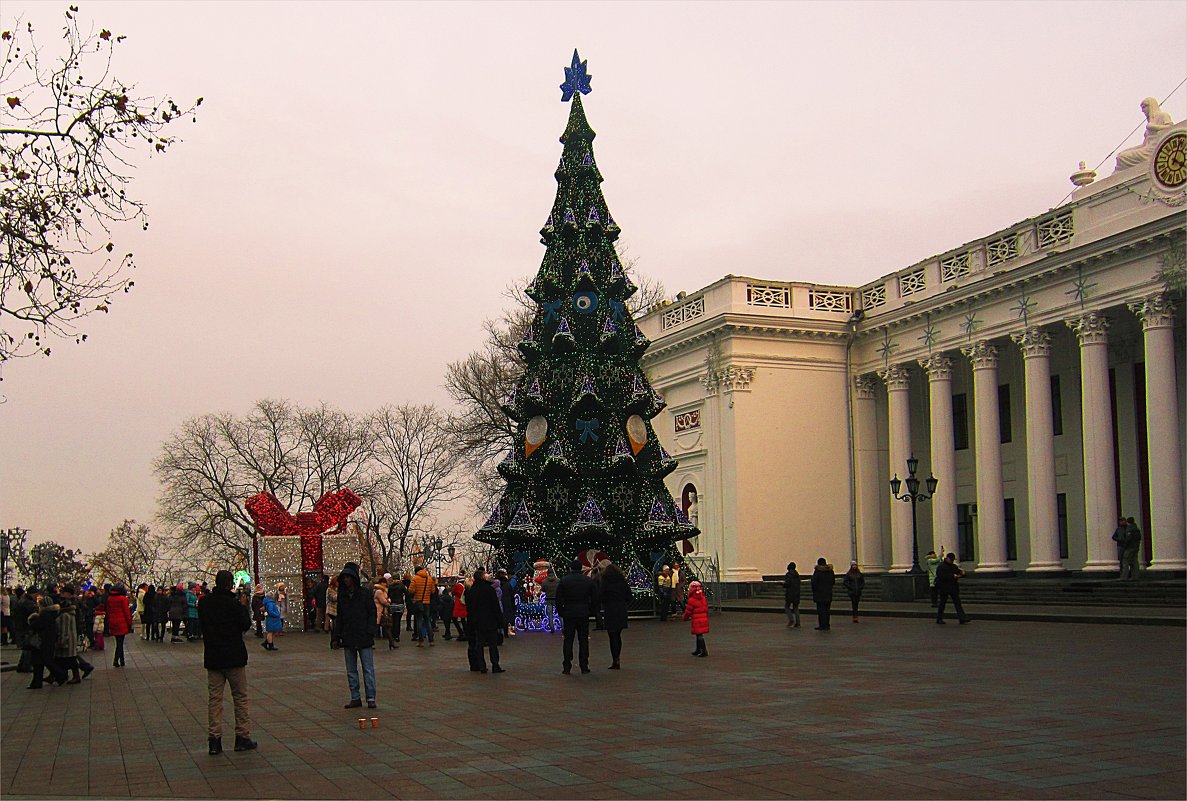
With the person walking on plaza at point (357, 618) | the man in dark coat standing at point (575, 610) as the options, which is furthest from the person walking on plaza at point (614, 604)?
the person walking on plaza at point (357, 618)

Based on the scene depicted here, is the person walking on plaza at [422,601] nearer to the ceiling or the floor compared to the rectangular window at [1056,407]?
nearer to the floor

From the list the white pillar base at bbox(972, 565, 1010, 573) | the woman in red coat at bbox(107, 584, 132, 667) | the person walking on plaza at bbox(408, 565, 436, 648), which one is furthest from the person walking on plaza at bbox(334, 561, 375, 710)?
the white pillar base at bbox(972, 565, 1010, 573)

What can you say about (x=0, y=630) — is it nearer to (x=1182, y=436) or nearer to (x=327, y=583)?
(x=327, y=583)

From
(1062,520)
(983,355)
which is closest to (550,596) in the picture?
(983,355)

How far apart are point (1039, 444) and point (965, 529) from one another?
8195 mm

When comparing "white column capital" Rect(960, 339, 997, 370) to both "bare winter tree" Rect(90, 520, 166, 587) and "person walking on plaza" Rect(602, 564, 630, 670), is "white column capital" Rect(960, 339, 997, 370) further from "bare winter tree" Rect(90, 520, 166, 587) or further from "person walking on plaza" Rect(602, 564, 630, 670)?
"bare winter tree" Rect(90, 520, 166, 587)

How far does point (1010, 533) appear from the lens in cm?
4412

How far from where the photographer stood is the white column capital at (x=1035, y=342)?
126 feet

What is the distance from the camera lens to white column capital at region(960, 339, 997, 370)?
134 feet

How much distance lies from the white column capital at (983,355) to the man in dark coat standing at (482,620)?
91.6 ft

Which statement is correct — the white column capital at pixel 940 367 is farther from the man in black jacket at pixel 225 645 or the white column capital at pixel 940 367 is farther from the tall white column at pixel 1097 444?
the man in black jacket at pixel 225 645

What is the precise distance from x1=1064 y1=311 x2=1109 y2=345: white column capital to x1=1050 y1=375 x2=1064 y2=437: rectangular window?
5.94 metres

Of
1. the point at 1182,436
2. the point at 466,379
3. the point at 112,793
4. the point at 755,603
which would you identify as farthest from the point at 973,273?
the point at 112,793

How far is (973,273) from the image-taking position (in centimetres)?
Result: 4147
